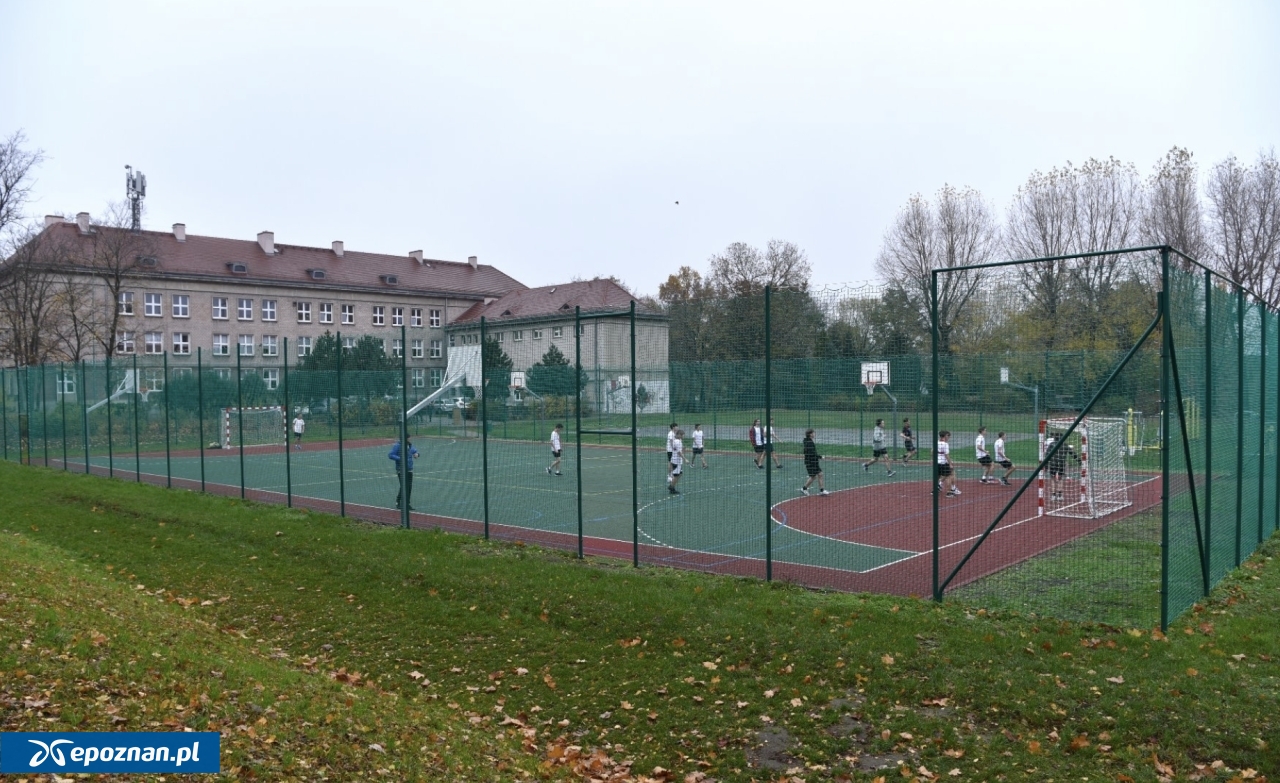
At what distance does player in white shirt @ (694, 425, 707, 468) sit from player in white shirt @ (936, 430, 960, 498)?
334 centimetres

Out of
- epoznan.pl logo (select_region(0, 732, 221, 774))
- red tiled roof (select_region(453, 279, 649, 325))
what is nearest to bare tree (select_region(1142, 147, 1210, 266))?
red tiled roof (select_region(453, 279, 649, 325))

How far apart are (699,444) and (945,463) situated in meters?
3.83

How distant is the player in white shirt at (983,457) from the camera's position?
11.6 m

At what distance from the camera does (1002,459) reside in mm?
13453

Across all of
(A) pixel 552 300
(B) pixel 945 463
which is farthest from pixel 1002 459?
(A) pixel 552 300

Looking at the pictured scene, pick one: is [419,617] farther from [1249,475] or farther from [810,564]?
[1249,475]

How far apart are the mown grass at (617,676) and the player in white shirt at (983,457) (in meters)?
2.70

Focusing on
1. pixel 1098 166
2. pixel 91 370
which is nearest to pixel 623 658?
pixel 91 370

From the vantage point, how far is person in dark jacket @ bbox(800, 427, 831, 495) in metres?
13.4

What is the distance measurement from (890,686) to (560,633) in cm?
343

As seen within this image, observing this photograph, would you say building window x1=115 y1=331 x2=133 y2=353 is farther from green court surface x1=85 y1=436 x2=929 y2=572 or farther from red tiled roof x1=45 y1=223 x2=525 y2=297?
green court surface x1=85 y1=436 x2=929 y2=572

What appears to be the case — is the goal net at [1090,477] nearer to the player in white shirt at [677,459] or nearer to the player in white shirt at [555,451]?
the player in white shirt at [677,459]

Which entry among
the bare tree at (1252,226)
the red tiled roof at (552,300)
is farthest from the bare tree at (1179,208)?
the red tiled roof at (552,300)

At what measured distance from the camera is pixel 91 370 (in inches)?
1041
